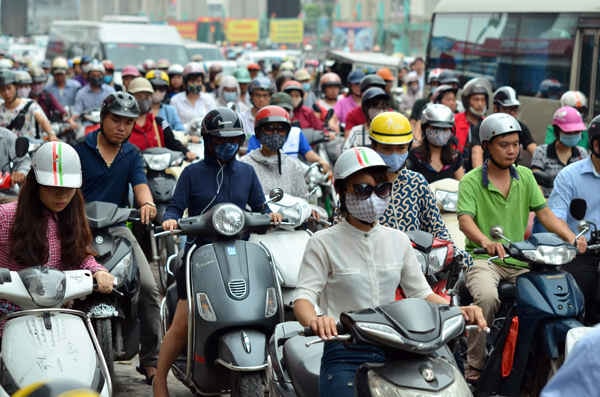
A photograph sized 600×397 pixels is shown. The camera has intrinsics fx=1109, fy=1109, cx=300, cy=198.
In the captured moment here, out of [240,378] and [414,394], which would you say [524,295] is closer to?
[240,378]

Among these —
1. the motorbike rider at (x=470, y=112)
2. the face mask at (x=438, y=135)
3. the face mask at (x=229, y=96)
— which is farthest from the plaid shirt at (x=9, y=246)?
the face mask at (x=229, y=96)

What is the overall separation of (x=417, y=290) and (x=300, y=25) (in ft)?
238

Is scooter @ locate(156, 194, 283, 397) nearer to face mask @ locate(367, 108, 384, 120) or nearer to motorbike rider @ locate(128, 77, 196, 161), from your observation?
face mask @ locate(367, 108, 384, 120)

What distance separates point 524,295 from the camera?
5.50 metres

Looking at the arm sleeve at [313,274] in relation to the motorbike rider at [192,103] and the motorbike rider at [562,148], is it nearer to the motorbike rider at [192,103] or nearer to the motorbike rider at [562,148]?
the motorbike rider at [562,148]

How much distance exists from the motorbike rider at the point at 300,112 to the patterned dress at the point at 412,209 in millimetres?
6201

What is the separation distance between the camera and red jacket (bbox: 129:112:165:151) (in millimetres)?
9594

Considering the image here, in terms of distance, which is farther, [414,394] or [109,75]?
[109,75]

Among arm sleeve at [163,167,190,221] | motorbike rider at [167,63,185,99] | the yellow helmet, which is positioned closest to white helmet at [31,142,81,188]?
arm sleeve at [163,167,190,221]

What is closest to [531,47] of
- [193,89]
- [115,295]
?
[193,89]

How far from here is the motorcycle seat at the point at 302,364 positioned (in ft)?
14.3

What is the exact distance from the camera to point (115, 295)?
5887mm

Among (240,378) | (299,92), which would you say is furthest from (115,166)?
(299,92)

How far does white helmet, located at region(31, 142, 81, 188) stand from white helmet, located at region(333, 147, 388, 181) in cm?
137
